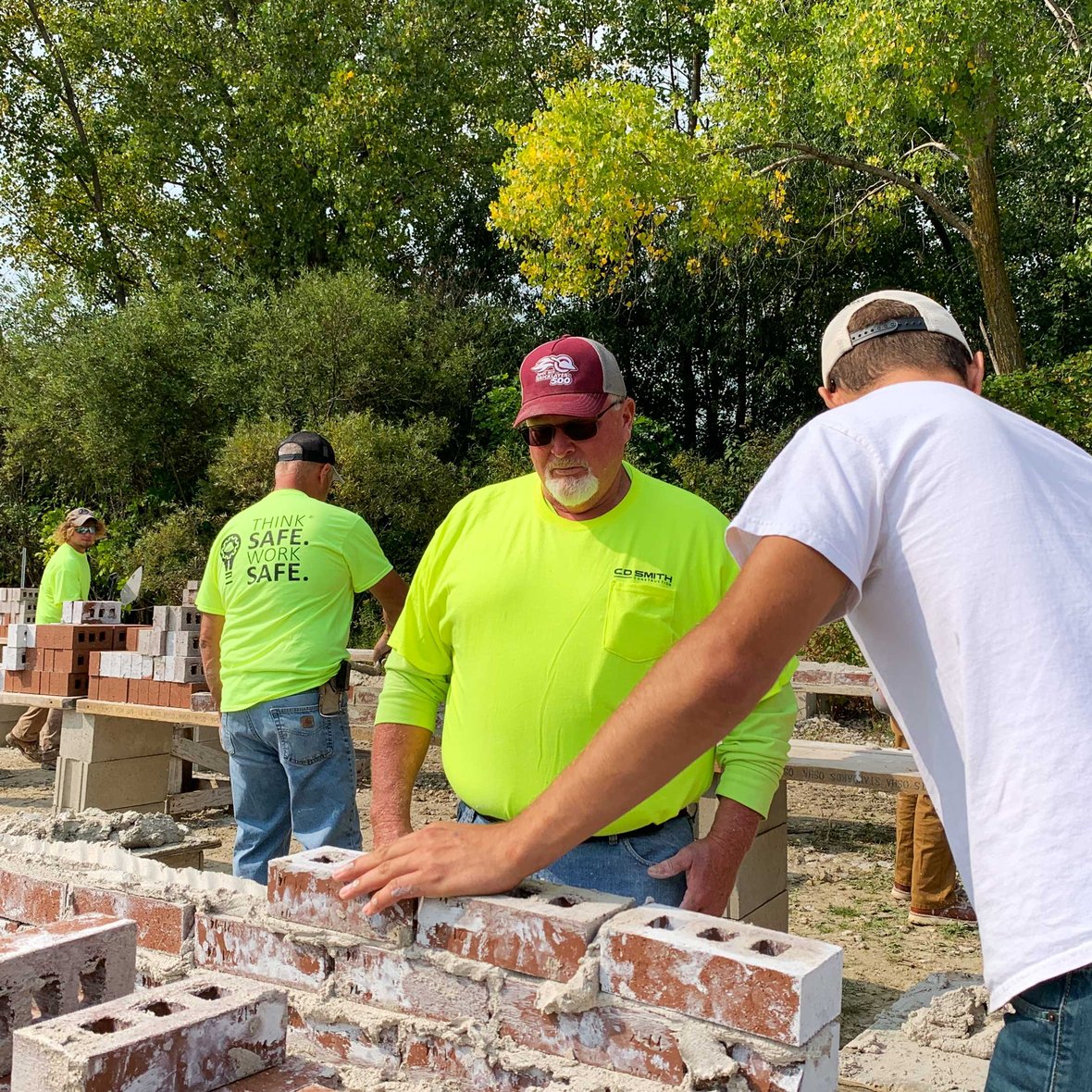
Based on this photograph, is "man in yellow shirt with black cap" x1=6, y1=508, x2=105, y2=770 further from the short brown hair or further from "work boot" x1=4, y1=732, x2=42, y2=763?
the short brown hair

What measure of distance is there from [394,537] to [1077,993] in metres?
13.0

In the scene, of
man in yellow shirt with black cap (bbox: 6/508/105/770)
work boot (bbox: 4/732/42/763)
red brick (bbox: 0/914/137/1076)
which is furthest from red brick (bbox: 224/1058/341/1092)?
work boot (bbox: 4/732/42/763)

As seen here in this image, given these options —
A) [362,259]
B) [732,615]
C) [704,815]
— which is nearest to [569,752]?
[732,615]

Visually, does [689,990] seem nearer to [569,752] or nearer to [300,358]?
[569,752]

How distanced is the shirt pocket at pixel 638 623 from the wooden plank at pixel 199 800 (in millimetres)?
5914

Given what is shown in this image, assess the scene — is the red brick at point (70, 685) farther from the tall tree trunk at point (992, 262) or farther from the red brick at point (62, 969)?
the tall tree trunk at point (992, 262)

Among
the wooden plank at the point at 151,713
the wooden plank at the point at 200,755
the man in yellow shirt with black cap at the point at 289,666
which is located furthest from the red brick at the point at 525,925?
the wooden plank at the point at 200,755

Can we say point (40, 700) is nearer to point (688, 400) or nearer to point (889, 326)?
point (889, 326)

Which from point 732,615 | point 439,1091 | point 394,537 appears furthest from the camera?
point 394,537

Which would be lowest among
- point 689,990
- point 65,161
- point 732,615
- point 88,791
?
point 88,791

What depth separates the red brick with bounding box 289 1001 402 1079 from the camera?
1851 mm

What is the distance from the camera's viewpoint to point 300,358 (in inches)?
567

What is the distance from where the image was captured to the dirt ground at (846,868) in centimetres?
482

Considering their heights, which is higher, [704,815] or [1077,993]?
[1077,993]
